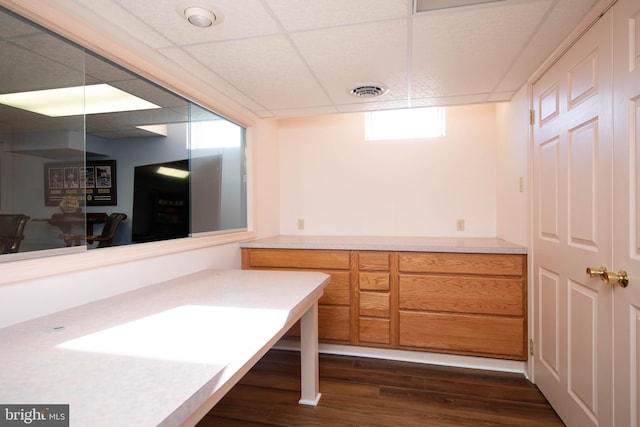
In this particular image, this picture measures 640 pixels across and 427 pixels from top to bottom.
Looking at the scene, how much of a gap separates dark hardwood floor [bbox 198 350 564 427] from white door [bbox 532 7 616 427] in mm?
236

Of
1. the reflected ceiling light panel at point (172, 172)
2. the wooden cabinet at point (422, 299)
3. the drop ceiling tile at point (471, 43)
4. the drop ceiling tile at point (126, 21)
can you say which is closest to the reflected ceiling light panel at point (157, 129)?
the reflected ceiling light panel at point (172, 172)

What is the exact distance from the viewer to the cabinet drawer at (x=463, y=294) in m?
2.30

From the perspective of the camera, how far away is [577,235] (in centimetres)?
160

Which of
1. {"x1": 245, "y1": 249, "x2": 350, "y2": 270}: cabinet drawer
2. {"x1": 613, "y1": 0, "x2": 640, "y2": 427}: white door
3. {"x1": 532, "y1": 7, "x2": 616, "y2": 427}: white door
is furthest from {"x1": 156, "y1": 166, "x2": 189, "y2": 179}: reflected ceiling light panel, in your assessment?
{"x1": 613, "y1": 0, "x2": 640, "y2": 427}: white door

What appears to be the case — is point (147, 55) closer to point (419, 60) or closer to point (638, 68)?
point (419, 60)

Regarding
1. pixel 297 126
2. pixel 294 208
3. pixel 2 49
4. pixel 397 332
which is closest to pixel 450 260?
pixel 397 332

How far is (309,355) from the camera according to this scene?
1.92m

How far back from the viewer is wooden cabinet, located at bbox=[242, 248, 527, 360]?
7.57 ft

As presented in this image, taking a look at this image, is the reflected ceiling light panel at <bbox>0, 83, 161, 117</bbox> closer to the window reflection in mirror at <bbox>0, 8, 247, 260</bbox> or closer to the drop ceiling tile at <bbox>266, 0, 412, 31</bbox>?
the window reflection in mirror at <bbox>0, 8, 247, 260</bbox>

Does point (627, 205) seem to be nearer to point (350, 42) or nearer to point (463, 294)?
point (463, 294)

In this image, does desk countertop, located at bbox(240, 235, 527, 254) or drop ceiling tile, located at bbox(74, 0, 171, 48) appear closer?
drop ceiling tile, located at bbox(74, 0, 171, 48)

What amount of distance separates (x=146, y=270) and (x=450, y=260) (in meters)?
2.09

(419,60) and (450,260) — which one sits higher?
(419,60)

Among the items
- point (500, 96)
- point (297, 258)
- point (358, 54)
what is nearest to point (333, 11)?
point (358, 54)
